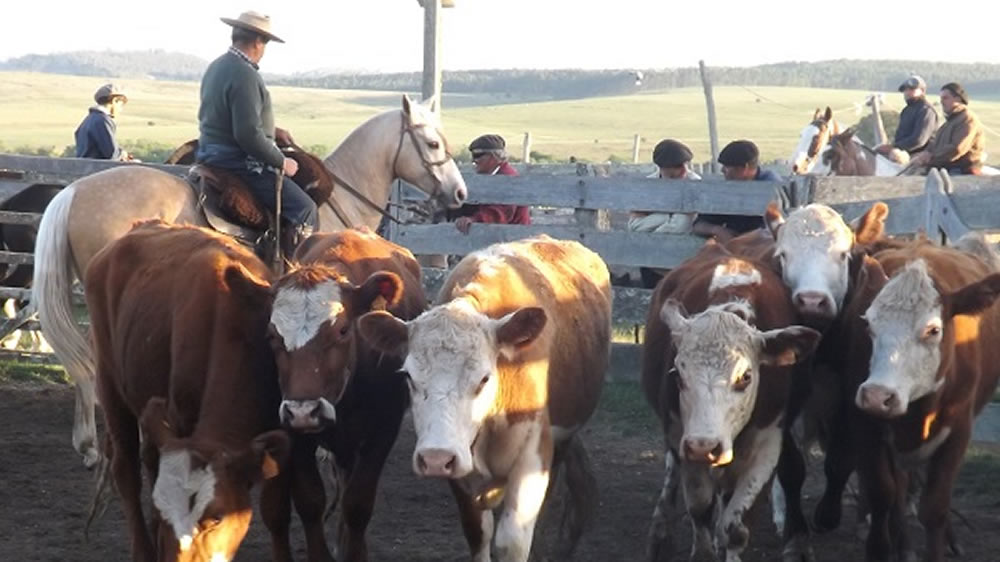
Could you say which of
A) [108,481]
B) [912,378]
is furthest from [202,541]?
[912,378]

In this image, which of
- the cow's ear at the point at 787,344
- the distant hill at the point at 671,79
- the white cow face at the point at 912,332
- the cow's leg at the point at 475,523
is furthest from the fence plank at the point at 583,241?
the distant hill at the point at 671,79

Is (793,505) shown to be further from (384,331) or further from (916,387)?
(384,331)

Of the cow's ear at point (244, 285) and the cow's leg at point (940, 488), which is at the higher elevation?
the cow's ear at point (244, 285)

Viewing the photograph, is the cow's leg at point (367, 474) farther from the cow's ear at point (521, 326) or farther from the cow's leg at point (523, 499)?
the cow's ear at point (521, 326)

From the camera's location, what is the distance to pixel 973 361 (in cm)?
678

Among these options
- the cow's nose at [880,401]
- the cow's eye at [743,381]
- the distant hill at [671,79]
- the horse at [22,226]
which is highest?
the cow's eye at [743,381]

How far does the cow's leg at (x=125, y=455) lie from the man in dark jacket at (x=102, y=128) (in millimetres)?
6343

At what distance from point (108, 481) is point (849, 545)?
11.7ft

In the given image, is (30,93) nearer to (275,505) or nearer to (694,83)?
(694,83)

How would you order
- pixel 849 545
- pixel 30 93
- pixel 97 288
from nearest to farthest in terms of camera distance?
pixel 97 288, pixel 849 545, pixel 30 93

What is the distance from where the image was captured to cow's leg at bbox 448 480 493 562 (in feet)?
20.5

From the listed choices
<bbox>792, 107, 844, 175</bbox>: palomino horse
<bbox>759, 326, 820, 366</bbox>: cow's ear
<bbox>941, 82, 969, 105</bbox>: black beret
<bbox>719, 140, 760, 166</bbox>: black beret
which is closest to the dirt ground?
<bbox>759, 326, 820, 366</bbox>: cow's ear

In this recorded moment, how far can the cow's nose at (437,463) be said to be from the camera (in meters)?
5.59

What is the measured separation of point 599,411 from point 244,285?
4.70m
